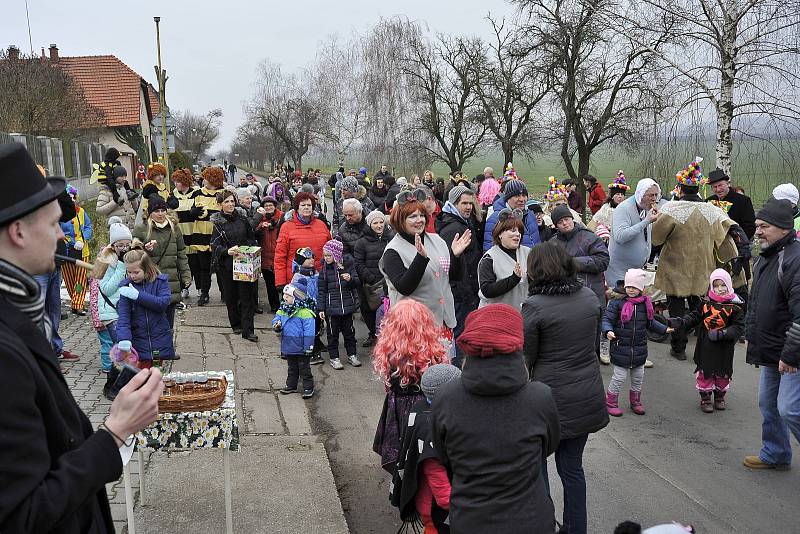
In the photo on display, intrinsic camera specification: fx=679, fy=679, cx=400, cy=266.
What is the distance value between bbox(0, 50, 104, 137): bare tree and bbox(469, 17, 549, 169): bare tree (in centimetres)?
1642

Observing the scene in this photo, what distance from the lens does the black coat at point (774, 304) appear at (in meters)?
4.88

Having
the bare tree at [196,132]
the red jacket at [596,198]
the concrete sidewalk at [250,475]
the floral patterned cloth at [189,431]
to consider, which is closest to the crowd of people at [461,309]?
the concrete sidewalk at [250,475]

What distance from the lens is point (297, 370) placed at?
23.8ft

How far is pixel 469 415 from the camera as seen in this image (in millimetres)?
2926

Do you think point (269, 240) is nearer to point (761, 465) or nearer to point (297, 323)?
point (297, 323)

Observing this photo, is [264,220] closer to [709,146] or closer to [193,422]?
[193,422]

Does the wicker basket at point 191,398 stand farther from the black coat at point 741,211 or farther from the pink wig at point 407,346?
the black coat at point 741,211

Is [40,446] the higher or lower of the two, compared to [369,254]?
higher

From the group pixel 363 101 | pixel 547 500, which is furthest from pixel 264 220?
pixel 363 101

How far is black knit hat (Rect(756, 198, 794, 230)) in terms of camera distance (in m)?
4.95

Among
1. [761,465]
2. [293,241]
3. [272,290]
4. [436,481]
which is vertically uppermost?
[293,241]

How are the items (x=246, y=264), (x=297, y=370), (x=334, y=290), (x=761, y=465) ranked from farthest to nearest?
(x=246, y=264)
(x=334, y=290)
(x=297, y=370)
(x=761, y=465)

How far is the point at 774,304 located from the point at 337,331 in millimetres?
4857

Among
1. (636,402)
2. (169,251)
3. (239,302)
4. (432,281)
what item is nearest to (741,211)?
(636,402)
